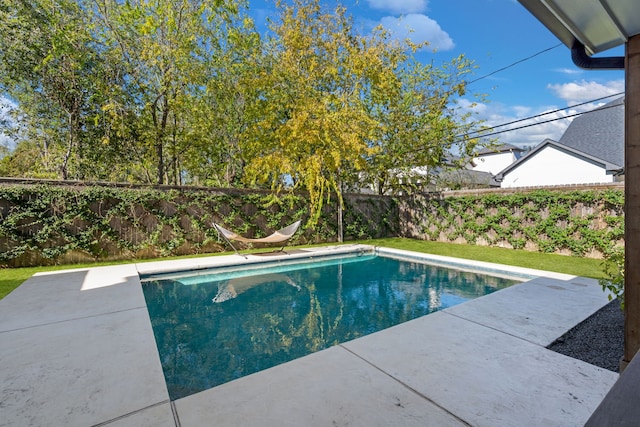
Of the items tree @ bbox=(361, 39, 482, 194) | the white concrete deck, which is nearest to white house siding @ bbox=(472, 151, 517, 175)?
tree @ bbox=(361, 39, 482, 194)

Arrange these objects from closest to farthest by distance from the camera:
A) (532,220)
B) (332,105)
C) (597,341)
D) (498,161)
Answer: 1. (597,341)
2. (532,220)
3. (332,105)
4. (498,161)

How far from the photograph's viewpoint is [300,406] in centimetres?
194

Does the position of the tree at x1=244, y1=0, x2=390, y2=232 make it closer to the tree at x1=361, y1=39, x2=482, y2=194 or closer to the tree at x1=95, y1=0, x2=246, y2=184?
the tree at x1=361, y1=39, x2=482, y2=194

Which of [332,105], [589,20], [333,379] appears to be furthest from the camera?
[332,105]

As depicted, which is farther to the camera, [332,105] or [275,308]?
[332,105]

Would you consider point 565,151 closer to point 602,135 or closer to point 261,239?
point 602,135

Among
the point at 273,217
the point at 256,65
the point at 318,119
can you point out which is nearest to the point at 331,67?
the point at 318,119

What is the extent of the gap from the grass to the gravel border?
5.97 feet

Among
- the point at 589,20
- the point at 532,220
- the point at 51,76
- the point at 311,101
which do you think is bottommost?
the point at 532,220

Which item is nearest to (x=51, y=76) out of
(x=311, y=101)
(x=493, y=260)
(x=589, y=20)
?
(x=311, y=101)

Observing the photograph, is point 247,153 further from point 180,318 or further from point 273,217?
point 180,318

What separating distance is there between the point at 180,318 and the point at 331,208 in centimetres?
756

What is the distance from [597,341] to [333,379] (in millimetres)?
2646

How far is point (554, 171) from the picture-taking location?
18281 mm
